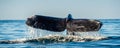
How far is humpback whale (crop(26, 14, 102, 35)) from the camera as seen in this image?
23.1 m

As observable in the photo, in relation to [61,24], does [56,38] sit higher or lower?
lower

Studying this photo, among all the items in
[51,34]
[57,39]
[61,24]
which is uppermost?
[61,24]

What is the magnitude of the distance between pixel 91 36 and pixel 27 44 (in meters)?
4.67

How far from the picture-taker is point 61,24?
77.9 ft

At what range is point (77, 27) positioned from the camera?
2355 centimetres

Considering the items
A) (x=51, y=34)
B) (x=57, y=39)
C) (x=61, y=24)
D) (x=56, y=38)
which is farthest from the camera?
(x=56, y=38)

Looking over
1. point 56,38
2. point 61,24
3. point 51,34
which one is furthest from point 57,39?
point 61,24

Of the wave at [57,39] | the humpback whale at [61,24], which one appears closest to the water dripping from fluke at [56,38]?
the wave at [57,39]

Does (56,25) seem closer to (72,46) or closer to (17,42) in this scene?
(72,46)

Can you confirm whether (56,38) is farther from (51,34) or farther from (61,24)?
(61,24)

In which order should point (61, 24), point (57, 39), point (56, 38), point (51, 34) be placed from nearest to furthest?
1. point (61, 24)
2. point (51, 34)
3. point (57, 39)
4. point (56, 38)

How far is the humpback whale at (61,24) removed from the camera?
23.1 meters

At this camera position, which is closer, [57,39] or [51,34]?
[51,34]

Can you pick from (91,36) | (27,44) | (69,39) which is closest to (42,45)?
(27,44)
